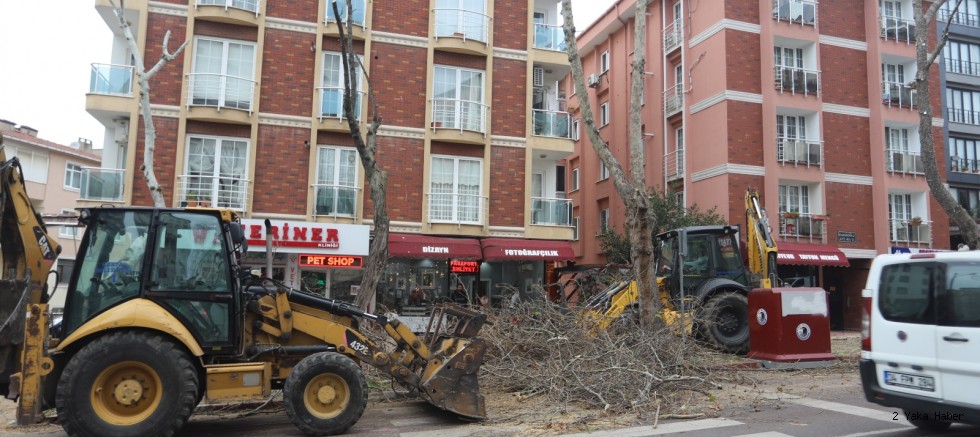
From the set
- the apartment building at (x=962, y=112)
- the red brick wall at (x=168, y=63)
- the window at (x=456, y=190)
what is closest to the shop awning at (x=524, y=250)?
the window at (x=456, y=190)

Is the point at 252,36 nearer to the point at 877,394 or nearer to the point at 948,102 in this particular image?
the point at 877,394

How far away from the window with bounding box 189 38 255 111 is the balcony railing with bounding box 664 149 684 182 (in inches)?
647

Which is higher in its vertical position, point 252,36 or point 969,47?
point 969,47

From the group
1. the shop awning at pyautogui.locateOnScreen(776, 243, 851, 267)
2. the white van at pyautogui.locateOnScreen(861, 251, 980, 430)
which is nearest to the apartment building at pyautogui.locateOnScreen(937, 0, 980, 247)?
the shop awning at pyautogui.locateOnScreen(776, 243, 851, 267)

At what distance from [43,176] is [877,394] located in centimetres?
4200

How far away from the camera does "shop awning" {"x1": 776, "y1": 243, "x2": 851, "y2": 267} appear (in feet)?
73.5

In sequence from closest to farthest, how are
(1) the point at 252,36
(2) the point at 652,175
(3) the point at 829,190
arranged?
(1) the point at 252,36, (3) the point at 829,190, (2) the point at 652,175

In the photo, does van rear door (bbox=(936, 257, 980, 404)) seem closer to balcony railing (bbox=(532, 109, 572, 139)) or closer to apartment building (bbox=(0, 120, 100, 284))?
balcony railing (bbox=(532, 109, 572, 139))

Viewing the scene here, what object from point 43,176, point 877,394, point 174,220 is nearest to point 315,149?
point 174,220

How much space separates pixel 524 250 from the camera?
20.4m

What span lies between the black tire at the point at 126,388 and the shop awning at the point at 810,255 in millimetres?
20551

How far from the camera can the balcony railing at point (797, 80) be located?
2422 cm

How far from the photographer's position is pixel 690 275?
13.5 meters

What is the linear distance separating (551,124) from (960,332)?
676 inches
